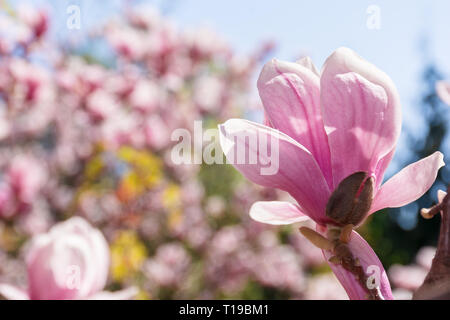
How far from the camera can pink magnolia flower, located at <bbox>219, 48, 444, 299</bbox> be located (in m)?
0.37

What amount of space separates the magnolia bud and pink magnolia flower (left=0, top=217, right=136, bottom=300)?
0.23m

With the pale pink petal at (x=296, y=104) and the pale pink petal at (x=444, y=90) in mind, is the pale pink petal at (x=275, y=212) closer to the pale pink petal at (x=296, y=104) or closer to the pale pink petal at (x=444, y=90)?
the pale pink petal at (x=296, y=104)

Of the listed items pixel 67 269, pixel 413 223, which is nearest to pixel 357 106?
pixel 67 269

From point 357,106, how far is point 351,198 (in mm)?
74

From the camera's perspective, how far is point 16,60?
188cm

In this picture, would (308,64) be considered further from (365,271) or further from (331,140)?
(365,271)

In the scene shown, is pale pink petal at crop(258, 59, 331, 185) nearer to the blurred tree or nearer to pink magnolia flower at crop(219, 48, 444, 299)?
pink magnolia flower at crop(219, 48, 444, 299)

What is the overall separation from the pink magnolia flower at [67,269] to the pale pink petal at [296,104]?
24 cm

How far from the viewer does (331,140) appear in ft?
1.25

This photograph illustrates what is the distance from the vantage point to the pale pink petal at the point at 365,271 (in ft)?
1.18

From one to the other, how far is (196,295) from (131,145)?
0.93 m

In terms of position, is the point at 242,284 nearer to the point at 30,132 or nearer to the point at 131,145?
the point at 131,145

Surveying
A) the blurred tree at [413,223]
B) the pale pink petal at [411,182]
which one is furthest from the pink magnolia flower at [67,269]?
the blurred tree at [413,223]
